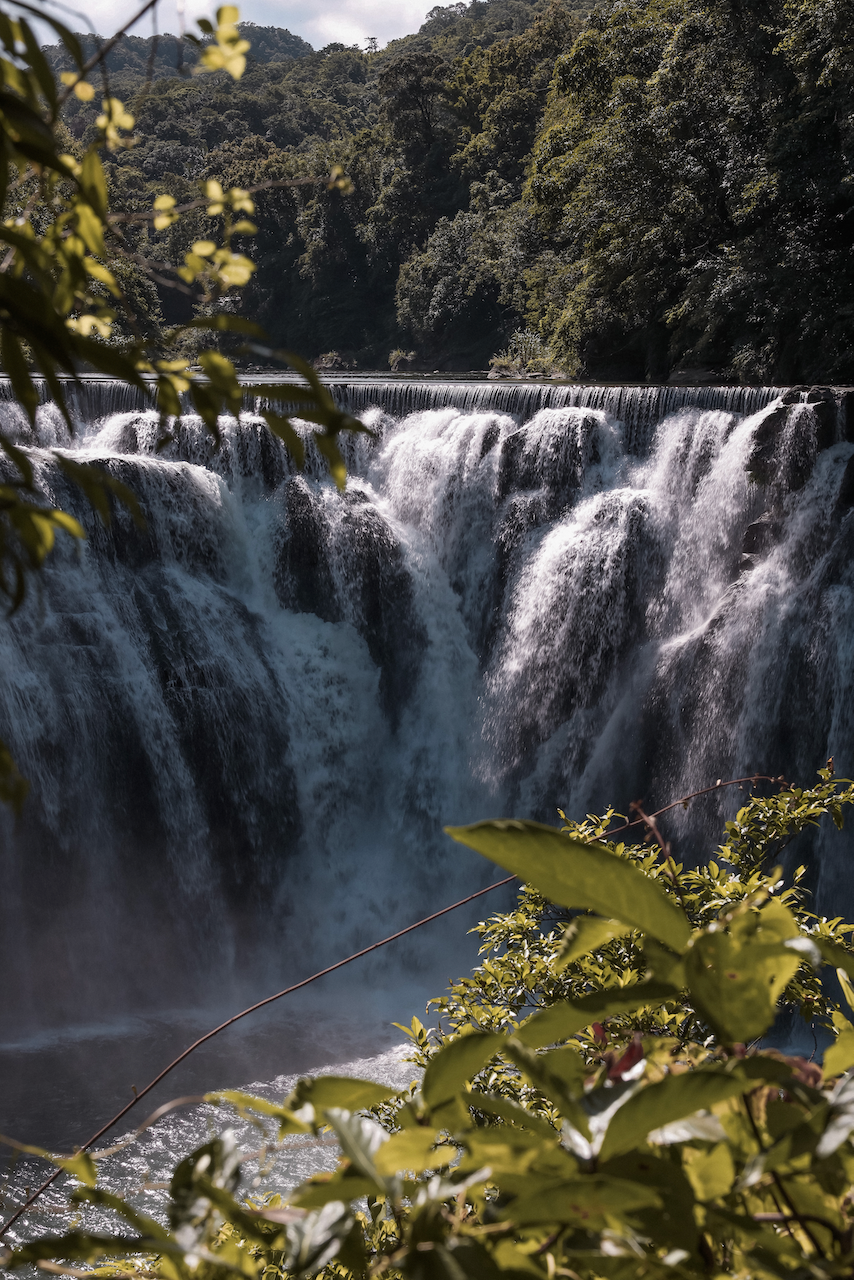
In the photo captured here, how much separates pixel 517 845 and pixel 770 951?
206 mm

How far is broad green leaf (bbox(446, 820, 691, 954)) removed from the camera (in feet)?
2.49

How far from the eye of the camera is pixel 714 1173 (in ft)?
2.46

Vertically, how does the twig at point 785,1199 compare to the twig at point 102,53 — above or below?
below

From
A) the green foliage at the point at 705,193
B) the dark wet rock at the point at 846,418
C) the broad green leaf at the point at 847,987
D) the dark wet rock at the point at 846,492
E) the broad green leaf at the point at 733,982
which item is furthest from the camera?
the green foliage at the point at 705,193

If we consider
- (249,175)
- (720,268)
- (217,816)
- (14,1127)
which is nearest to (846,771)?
(217,816)

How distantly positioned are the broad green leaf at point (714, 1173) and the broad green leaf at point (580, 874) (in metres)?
0.16

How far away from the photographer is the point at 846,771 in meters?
10.1

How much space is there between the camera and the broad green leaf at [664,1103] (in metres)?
0.70

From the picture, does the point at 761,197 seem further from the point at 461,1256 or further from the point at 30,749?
the point at 461,1256

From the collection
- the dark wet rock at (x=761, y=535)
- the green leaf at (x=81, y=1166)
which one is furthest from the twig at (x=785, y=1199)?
the dark wet rock at (x=761, y=535)

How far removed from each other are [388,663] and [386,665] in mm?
42

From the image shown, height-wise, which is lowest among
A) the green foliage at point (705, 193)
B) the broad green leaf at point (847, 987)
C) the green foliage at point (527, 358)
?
the broad green leaf at point (847, 987)

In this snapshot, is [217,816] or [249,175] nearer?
[217,816]

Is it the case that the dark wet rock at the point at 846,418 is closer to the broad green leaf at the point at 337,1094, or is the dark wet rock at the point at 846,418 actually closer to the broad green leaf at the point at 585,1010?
the broad green leaf at the point at 585,1010
